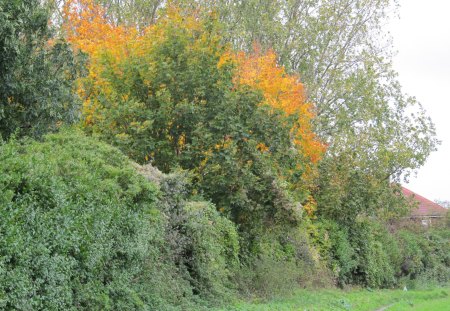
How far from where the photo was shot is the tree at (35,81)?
16.2 m

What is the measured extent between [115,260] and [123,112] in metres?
9.15

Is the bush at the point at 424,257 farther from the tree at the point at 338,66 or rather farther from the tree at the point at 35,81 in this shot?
the tree at the point at 35,81

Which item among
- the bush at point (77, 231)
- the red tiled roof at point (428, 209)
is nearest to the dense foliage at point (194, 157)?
the bush at point (77, 231)

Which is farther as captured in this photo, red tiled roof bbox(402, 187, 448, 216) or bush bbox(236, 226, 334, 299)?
red tiled roof bbox(402, 187, 448, 216)

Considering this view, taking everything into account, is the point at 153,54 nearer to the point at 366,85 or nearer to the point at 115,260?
the point at 115,260

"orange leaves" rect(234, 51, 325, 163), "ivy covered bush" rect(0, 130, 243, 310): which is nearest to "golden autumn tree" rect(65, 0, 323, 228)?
"orange leaves" rect(234, 51, 325, 163)

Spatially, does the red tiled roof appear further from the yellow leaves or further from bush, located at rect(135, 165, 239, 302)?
bush, located at rect(135, 165, 239, 302)

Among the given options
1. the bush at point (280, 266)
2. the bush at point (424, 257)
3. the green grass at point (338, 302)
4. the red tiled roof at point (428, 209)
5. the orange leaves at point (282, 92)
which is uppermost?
the red tiled roof at point (428, 209)

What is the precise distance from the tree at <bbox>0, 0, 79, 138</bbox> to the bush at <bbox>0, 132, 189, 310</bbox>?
2725mm

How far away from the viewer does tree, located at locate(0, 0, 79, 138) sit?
53.2 feet

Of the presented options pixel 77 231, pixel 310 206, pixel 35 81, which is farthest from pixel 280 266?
pixel 77 231

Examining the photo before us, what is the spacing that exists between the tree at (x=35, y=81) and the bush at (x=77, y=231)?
2.72 meters

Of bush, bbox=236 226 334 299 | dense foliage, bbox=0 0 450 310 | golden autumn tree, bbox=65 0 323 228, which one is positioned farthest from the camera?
golden autumn tree, bbox=65 0 323 228

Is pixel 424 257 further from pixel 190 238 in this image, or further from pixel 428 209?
pixel 190 238
